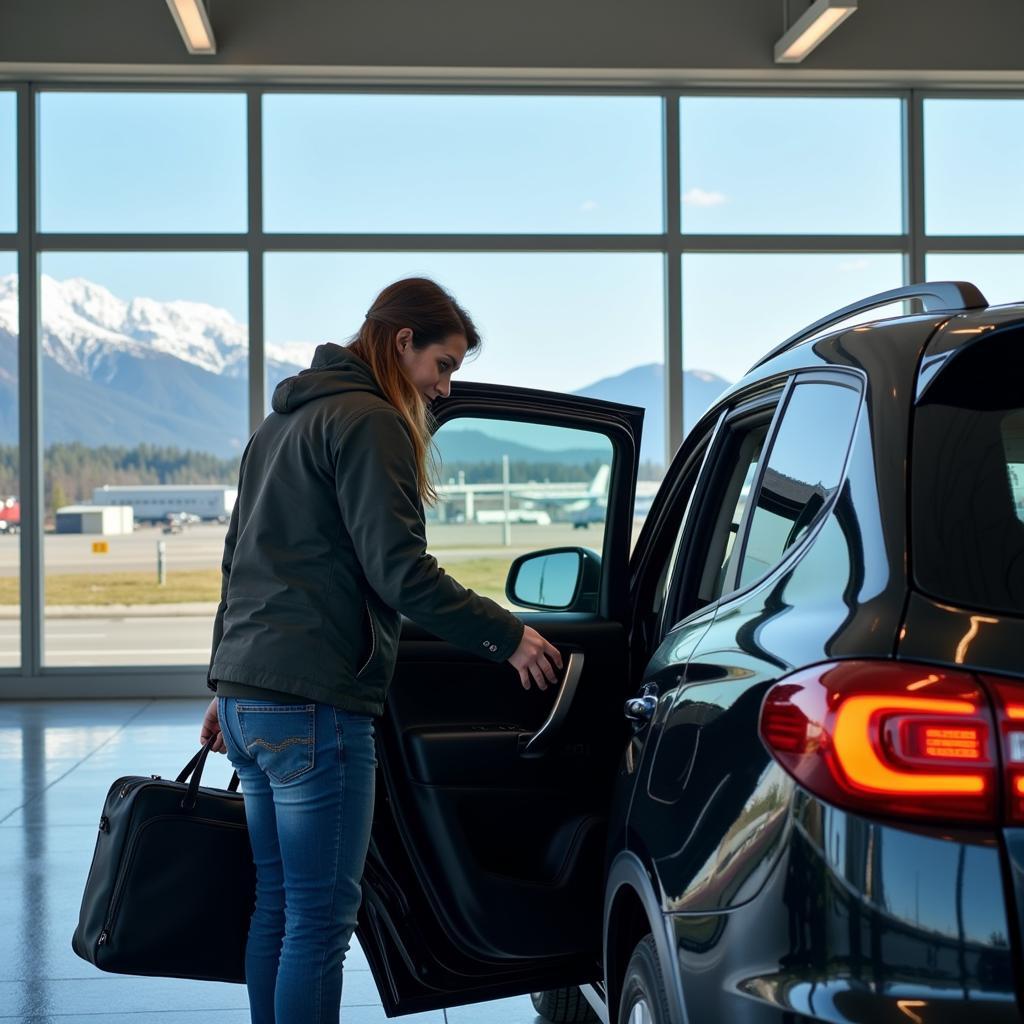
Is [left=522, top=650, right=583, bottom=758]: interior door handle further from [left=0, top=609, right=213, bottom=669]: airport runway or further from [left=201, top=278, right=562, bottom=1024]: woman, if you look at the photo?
[left=0, top=609, right=213, bottom=669]: airport runway

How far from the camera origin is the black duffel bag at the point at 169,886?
2426mm

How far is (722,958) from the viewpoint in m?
1.47

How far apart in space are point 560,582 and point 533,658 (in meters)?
0.60

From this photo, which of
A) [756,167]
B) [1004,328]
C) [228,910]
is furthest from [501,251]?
[1004,328]

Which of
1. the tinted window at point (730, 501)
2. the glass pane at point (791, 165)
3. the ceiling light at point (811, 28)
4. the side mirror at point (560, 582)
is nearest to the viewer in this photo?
the tinted window at point (730, 501)

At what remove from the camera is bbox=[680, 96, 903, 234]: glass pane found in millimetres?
9312

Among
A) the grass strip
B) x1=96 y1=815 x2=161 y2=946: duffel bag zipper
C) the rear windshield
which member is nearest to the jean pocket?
x1=96 y1=815 x2=161 y2=946: duffel bag zipper

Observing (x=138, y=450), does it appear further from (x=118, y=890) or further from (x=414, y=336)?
(x=414, y=336)

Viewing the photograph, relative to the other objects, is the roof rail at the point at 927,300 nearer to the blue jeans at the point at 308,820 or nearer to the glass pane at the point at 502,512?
the blue jeans at the point at 308,820

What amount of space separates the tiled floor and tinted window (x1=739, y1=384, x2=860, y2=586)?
1.89 meters

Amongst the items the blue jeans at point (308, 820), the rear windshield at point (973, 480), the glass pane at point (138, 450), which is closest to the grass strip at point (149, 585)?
the glass pane at point (138, 450)

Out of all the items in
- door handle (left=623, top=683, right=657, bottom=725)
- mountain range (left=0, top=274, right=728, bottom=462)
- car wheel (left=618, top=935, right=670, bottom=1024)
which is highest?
mountain range (left=0, top=274, right=728, bottom=462)

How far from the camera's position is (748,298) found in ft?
30.9

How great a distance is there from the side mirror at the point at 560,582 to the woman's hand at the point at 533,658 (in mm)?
529
